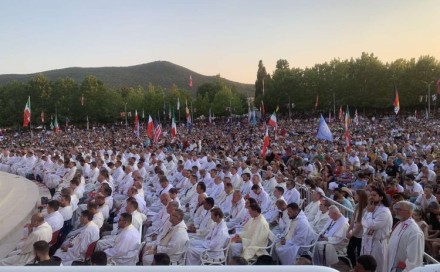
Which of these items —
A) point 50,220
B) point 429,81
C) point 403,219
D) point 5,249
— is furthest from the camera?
point 429,81

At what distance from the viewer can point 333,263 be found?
324 inches

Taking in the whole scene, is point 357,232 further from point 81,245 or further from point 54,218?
point 54,218

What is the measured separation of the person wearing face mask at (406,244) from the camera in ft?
20.1

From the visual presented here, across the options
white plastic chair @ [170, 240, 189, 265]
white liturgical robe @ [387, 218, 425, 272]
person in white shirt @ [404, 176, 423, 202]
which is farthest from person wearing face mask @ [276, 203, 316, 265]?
person in white shirt @ [404, 176, 423, 202]

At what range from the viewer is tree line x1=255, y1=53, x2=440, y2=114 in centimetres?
7375

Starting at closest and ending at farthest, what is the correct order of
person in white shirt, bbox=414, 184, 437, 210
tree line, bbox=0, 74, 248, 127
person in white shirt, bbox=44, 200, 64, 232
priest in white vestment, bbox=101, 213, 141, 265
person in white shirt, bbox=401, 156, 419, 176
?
priest in white vestment, bbox=101, 213, 141, 265, person in white shirt, bbox=44, 200, 64, 232, person in white shirt, bbox=414, 184, 437, 210, person in white shirt, bbox=401, 156, 419, 176, tree line, bbox=0, 74, 248, 127

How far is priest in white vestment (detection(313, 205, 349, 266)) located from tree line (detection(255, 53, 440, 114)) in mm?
63400

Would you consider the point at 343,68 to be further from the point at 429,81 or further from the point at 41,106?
the point at 41,106

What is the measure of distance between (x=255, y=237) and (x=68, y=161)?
11.7 metres

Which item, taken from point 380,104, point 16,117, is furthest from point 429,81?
point 16,117

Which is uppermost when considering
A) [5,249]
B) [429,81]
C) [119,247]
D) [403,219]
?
[429,81]

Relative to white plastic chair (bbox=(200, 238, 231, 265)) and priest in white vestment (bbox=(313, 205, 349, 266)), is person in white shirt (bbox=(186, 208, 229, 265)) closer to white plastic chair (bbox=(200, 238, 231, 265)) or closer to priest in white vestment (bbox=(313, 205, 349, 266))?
white plastic chair (bbox=(200, 238, 231, 265))

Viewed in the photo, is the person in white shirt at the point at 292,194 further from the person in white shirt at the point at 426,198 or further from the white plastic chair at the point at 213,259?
the white plastic chair at the point at 213,259

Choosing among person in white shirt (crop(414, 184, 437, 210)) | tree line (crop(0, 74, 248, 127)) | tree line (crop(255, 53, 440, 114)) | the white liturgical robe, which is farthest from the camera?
tree line (crop(0, 74, 248, 127))
